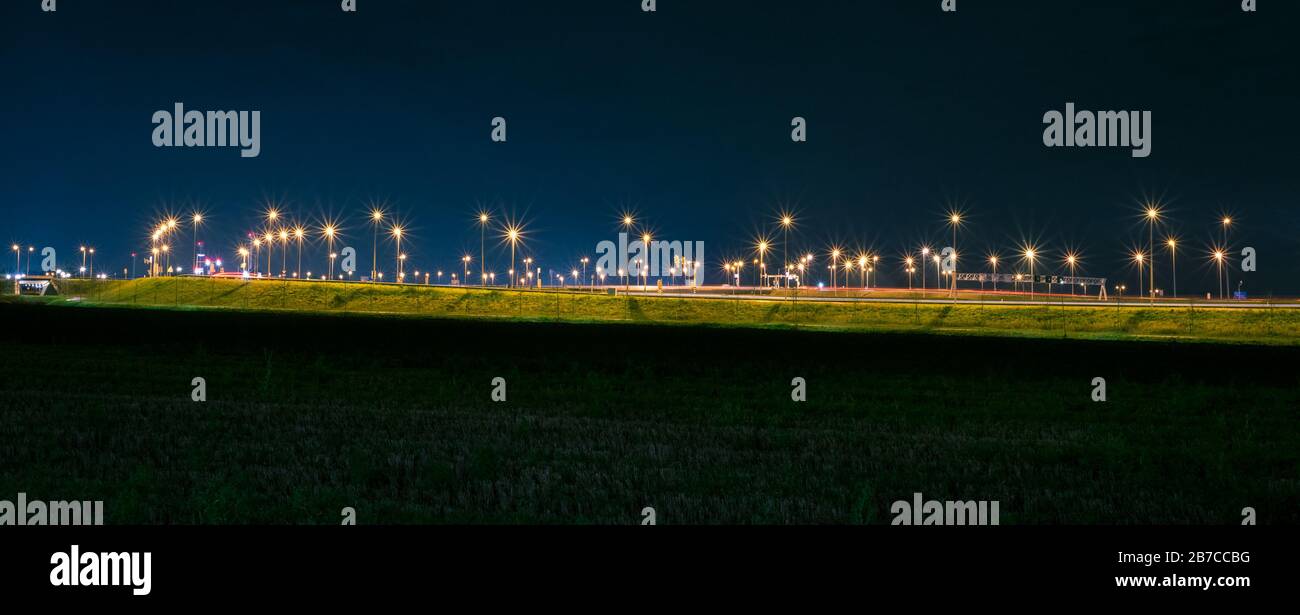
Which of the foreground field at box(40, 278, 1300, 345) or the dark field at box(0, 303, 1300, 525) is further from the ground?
the foreground field at box(40, 278, 1300, 345)

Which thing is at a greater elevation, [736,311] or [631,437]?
[736,311]

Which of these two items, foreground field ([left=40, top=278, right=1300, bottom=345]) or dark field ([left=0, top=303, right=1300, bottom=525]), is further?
foreground field ([left=40, top=278, right=1300, bottom=345])

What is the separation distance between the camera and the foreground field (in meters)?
72.6

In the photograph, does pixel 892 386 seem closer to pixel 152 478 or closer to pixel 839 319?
pixel 152 478

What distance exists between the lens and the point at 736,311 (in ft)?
290

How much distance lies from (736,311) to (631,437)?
70.9m

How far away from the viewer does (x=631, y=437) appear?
18.2m

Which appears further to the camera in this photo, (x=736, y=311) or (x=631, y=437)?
(x=736, y=311)

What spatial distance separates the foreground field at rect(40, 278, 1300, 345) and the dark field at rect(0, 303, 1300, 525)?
3594 cm

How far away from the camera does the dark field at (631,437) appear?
12.5 m

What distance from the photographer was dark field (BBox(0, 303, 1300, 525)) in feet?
40.9

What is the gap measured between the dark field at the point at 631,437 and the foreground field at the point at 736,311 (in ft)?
118
